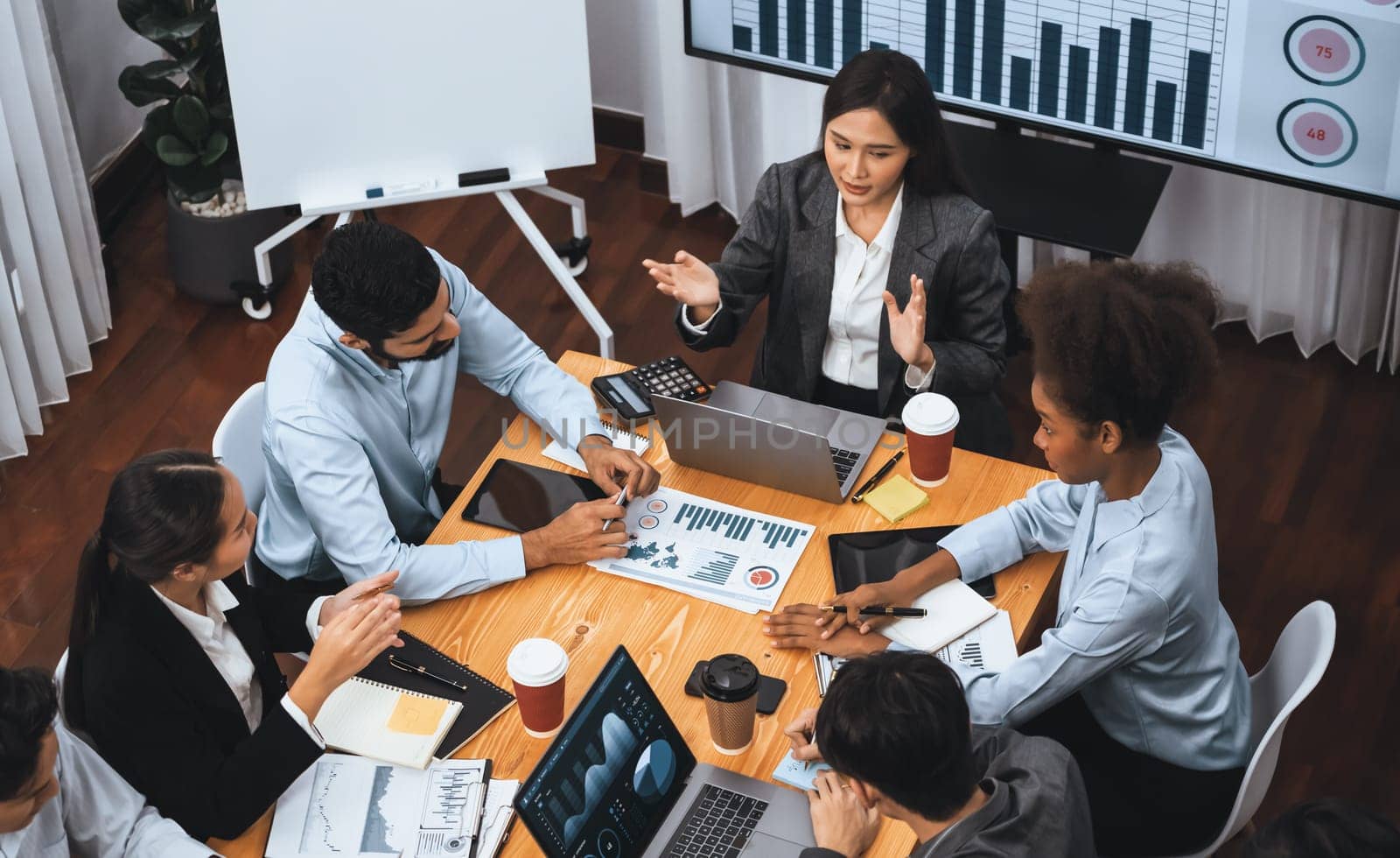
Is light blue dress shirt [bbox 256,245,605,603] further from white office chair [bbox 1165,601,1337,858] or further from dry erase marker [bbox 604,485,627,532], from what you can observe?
white office chair [bbox 1165,601,1337,858]

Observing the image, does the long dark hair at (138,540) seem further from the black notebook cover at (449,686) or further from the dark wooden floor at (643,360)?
the dark wooden floor at (643,360)

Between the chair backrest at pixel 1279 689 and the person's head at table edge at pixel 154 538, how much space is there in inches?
59.2

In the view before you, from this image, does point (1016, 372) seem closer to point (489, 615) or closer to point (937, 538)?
point (937, 538)

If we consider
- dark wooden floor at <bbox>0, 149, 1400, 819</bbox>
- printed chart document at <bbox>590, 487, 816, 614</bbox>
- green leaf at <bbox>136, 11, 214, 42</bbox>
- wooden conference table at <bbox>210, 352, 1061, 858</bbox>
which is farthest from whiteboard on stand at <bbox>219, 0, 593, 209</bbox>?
printed chart document at <bbox>590, 487, 816, 614</bbox>

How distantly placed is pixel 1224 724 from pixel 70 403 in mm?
3035

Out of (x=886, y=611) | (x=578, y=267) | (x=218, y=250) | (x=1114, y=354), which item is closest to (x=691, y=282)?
(x=886, y=611)

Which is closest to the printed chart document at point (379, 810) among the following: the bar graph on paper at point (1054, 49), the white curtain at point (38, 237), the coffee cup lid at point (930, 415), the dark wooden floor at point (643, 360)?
the coffee cup lid at point (930, 415)

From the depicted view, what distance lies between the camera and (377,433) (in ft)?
8.78

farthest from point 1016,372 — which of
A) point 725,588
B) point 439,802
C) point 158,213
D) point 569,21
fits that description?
point 158,213

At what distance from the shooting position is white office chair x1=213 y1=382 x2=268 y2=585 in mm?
2543

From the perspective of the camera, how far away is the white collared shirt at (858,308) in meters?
2.87

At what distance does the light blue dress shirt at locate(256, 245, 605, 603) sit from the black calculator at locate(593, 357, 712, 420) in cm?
5

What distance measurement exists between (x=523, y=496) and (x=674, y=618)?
0.41 meters

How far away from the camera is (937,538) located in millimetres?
2512
